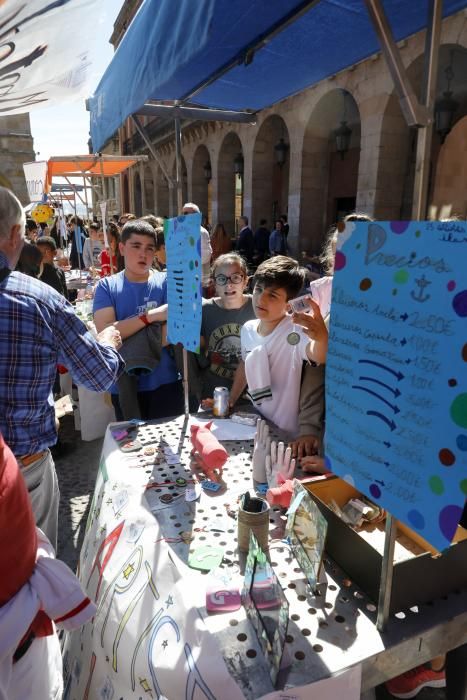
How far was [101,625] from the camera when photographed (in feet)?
4.06

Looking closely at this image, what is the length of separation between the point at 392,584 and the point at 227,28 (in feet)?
7.24

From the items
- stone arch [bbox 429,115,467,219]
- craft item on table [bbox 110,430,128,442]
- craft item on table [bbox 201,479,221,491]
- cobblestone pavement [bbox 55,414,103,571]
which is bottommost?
cobblestone pavement [bbox 55,414,103,571]

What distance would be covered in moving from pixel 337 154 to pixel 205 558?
11206 millimetres

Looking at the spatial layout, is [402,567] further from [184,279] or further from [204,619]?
[184,279]

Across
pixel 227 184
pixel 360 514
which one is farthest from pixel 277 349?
pixel 227 184

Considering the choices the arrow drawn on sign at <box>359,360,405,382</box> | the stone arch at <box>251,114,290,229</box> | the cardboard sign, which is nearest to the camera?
the arrow drawn on sign at <box>359,360,405,382</box>

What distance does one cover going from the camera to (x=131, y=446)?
1851 mm

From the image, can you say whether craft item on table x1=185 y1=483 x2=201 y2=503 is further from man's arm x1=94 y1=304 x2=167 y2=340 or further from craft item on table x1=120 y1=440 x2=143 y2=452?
man's arm x1=94 y1=304 x2=167 y2=340

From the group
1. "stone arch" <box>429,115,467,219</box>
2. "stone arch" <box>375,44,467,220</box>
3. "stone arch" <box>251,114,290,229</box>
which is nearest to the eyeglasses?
"stone arch" <box>429,115,467,219</box>

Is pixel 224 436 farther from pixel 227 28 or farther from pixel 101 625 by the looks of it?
pixel 227 28

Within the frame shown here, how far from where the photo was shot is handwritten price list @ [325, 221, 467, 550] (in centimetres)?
76

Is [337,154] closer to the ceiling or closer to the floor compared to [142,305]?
closer to the ceiling

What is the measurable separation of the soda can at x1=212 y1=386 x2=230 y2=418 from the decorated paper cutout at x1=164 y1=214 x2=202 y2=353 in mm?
293

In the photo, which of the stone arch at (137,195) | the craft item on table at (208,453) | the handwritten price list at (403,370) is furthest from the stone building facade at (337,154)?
the stone arch at (137,195)
